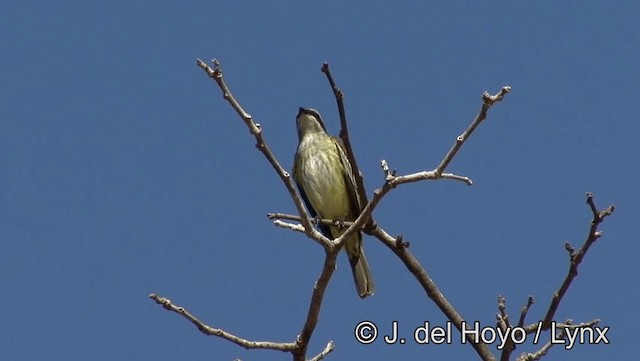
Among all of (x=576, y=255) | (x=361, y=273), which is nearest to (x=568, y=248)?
(x=576, y=255)

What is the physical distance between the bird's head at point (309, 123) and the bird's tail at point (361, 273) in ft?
5.35

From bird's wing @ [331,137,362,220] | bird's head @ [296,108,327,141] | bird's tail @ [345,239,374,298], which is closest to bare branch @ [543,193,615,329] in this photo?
bird's tail @ [345,239,374,298]

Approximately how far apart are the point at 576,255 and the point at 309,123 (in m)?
5.62

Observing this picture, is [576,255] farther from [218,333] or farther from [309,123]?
[309,123]

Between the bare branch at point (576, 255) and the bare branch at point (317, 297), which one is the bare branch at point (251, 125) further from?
the bare branch at point (576, 255)

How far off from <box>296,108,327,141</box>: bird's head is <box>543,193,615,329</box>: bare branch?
5291mm

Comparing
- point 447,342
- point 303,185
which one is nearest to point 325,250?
point 447,342

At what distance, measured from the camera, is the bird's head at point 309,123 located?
992 centimetres

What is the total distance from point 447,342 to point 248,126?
2.07 meters

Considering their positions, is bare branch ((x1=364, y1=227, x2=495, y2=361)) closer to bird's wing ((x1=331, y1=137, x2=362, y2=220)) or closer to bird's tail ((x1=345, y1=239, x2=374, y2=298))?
bird's tail ((x1=345, y1=239, x2=374, y2=298))

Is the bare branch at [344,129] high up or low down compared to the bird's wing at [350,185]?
down

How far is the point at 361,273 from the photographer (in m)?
8.44

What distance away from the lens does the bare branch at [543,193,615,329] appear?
14.5 feet

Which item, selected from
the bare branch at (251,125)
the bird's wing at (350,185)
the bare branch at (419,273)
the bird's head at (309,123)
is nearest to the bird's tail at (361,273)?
the bird's wing at (350,185)
